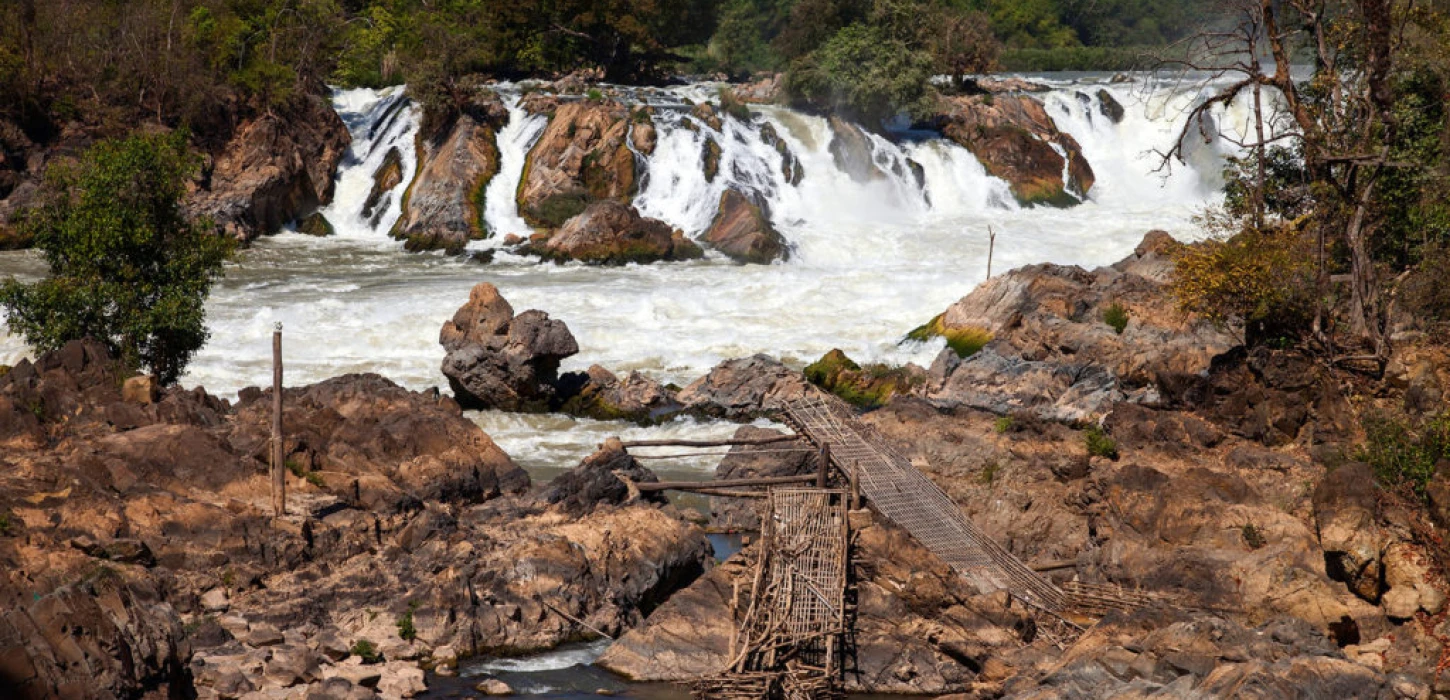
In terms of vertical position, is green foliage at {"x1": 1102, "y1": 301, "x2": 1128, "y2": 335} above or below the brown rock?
above

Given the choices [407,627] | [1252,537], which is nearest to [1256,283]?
[1252,537]

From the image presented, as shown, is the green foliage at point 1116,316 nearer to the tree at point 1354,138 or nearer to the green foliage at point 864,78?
the tree at point 1354,138

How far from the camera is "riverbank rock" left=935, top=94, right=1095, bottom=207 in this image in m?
45.8

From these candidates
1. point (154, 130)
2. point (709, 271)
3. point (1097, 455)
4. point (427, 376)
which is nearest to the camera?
point (1097, 455)

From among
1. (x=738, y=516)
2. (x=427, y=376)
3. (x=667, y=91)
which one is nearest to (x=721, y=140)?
(x=667, y=91)

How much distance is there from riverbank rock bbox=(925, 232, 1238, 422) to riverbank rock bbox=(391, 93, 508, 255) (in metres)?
16.2

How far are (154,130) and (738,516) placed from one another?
28.9 metres

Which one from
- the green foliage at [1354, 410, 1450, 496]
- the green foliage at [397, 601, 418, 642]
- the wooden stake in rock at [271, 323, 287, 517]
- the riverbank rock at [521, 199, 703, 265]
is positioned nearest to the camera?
the green foliage at [397, 601, 418, 642]

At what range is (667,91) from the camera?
164 feet

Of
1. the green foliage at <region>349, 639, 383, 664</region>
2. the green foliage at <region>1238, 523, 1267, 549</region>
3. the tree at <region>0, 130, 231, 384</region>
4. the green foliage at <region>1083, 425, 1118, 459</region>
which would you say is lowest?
the green foliage at <region>349, 639, 383, 664</region>

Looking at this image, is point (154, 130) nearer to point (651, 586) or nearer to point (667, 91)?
point (667, 91)

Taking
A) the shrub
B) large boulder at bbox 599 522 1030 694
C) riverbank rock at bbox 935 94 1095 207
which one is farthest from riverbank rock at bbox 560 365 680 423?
riverbank rock at bbox 935 94 1095 207

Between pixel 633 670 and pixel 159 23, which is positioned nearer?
pixel 633 670

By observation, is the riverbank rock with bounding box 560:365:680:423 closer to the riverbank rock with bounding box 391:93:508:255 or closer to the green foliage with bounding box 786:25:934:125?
the riverbank rock with bounding box 391:93:508:255
